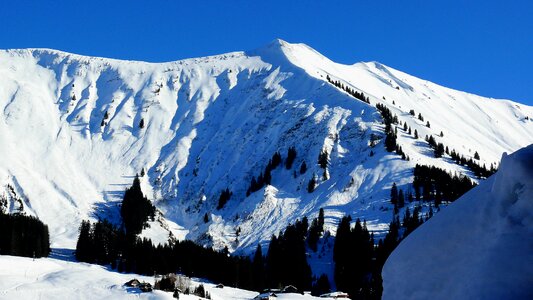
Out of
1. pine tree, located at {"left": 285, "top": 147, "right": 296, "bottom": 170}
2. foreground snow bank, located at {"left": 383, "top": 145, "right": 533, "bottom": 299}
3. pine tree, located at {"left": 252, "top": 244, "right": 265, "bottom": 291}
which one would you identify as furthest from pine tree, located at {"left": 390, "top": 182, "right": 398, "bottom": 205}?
foreground snow bank, located at {"left": 383, "top": 145, "right": 533, "bottom": 299}

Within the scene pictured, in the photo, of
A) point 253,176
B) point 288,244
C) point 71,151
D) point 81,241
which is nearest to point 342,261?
point 288,244

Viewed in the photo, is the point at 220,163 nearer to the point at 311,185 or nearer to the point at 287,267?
the point at 311,185

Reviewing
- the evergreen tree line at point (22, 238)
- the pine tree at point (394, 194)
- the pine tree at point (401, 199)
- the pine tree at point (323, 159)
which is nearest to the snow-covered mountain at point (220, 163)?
the pine tree at point (323, 159)

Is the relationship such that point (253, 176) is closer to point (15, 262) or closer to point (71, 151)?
point (71, 151)

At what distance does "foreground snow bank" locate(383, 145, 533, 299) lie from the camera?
8.02 m

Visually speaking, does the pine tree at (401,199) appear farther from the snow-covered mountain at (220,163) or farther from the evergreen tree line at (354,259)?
the evergreen tree line at (354,259)

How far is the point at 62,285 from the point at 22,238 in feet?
131

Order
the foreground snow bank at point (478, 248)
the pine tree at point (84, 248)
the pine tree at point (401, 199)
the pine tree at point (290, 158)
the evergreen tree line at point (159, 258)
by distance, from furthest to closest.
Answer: the pine tree at point (290, 158) < the pine tree at point (401, 199) < the pine tree at point (84, 248) < the evergreen tree line at point (159, 258) < the foreground snow bank at point (478, 248)

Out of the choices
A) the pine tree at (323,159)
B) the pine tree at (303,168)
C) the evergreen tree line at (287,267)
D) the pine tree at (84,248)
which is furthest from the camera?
the pine tree at (303,168)

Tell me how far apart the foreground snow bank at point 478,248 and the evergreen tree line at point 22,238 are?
99141 millimetres

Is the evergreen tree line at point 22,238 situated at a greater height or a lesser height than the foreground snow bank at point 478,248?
greater

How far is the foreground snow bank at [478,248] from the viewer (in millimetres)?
8023

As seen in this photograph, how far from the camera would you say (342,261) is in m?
101

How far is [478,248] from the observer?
8820 mm
